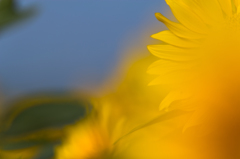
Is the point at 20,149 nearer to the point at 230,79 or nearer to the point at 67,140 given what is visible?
the point at 67,140

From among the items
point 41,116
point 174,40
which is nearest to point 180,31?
point 174,40

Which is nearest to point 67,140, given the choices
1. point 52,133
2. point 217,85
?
point 52,133

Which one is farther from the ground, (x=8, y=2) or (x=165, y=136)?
(x=8, y=2)

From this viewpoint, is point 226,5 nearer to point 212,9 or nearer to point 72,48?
point 212,9

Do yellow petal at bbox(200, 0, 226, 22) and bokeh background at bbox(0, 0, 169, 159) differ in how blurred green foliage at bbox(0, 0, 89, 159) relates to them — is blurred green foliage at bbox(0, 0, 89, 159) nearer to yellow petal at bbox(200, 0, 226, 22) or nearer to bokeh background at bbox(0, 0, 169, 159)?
bokeh background at bbox(0, 0, 169, 159)

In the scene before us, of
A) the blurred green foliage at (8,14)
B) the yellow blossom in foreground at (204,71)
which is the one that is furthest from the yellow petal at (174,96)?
the blurred green foliage at (8,14)
